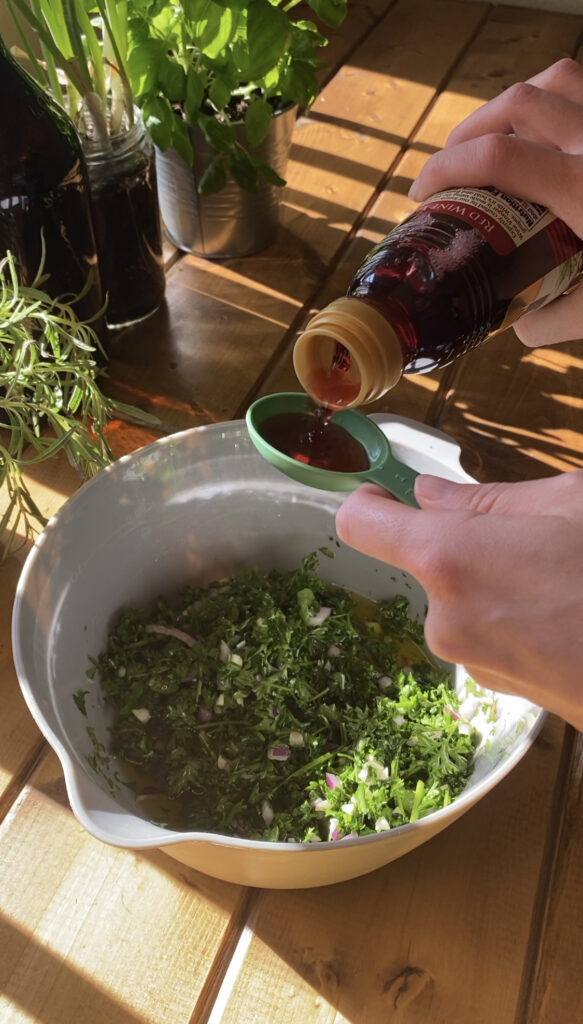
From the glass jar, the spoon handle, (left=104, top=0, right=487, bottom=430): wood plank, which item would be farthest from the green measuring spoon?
the glass jar

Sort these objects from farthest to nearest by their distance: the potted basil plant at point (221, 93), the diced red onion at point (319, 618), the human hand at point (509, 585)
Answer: the potted basil plant at point (221, 93)
the diced red onion at point (319, 618)
the human hand at point (509, 585)

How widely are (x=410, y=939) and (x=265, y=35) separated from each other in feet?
2.71

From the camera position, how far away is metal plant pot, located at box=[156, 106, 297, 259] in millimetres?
1084

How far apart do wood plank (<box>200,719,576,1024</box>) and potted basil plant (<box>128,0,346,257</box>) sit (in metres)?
0.75

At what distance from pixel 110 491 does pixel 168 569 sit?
0.12 meters

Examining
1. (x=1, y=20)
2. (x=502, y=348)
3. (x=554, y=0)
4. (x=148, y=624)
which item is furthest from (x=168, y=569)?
(x=554, y=0)

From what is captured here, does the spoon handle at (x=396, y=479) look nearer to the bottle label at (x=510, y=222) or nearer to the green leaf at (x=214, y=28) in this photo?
the bottle label at (x=510, y=222)

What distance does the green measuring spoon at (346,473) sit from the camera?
67 centimetres

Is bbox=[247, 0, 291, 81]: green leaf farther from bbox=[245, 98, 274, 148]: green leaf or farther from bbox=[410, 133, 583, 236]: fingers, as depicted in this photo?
bbox=[410, 133, 583, 236]: fingers

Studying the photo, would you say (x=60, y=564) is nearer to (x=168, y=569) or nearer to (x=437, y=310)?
(x=168, y=569)

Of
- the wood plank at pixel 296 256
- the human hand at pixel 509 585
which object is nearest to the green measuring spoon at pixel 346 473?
the human hand at pixel 509 585

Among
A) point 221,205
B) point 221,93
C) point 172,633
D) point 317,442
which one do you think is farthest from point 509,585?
point 221,205

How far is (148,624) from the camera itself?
81 centimetres

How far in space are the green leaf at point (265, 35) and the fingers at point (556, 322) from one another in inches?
14.9
